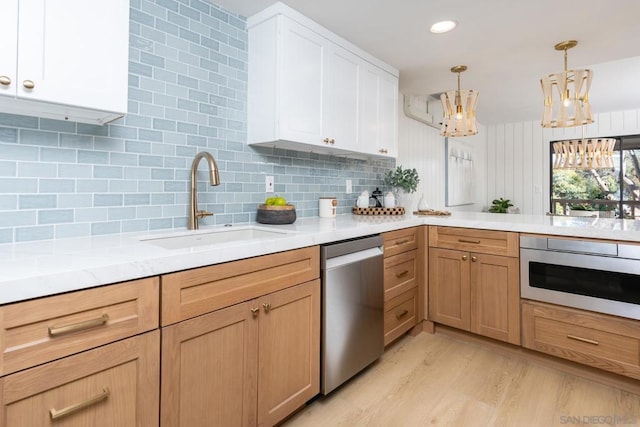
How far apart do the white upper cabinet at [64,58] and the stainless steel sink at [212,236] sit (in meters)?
0.59

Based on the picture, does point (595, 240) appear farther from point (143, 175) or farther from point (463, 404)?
point (143, 175)

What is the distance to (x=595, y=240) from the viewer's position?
6.57ft

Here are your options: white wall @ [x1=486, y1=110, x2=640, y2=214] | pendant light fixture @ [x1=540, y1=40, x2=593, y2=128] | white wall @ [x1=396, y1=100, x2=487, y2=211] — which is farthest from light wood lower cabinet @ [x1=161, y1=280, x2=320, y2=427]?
white wall @ [x1=486, y1=110, x2=640, y2=214]

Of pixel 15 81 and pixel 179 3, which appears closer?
pixel 15 81

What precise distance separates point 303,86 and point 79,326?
67.6 inches

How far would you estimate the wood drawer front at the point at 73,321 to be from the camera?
84 cm

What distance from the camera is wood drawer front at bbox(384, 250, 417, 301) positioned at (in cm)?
228

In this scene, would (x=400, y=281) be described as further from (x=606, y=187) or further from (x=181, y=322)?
(x=606, y=187)

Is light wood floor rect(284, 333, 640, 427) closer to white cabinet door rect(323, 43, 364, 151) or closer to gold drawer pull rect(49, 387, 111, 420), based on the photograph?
gold drawer pull rect(49, 387, 111, 420)

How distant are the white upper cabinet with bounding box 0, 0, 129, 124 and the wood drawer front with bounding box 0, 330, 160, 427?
840 mm

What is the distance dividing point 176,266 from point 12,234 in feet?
2.43

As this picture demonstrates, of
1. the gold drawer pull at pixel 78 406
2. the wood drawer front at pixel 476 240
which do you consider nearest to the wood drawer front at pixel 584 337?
the wood drawer front at pixel 476 240

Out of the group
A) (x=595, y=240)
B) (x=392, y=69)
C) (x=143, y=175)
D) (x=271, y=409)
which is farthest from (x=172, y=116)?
(x=595, y=240)

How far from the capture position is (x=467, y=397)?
1.88 m
